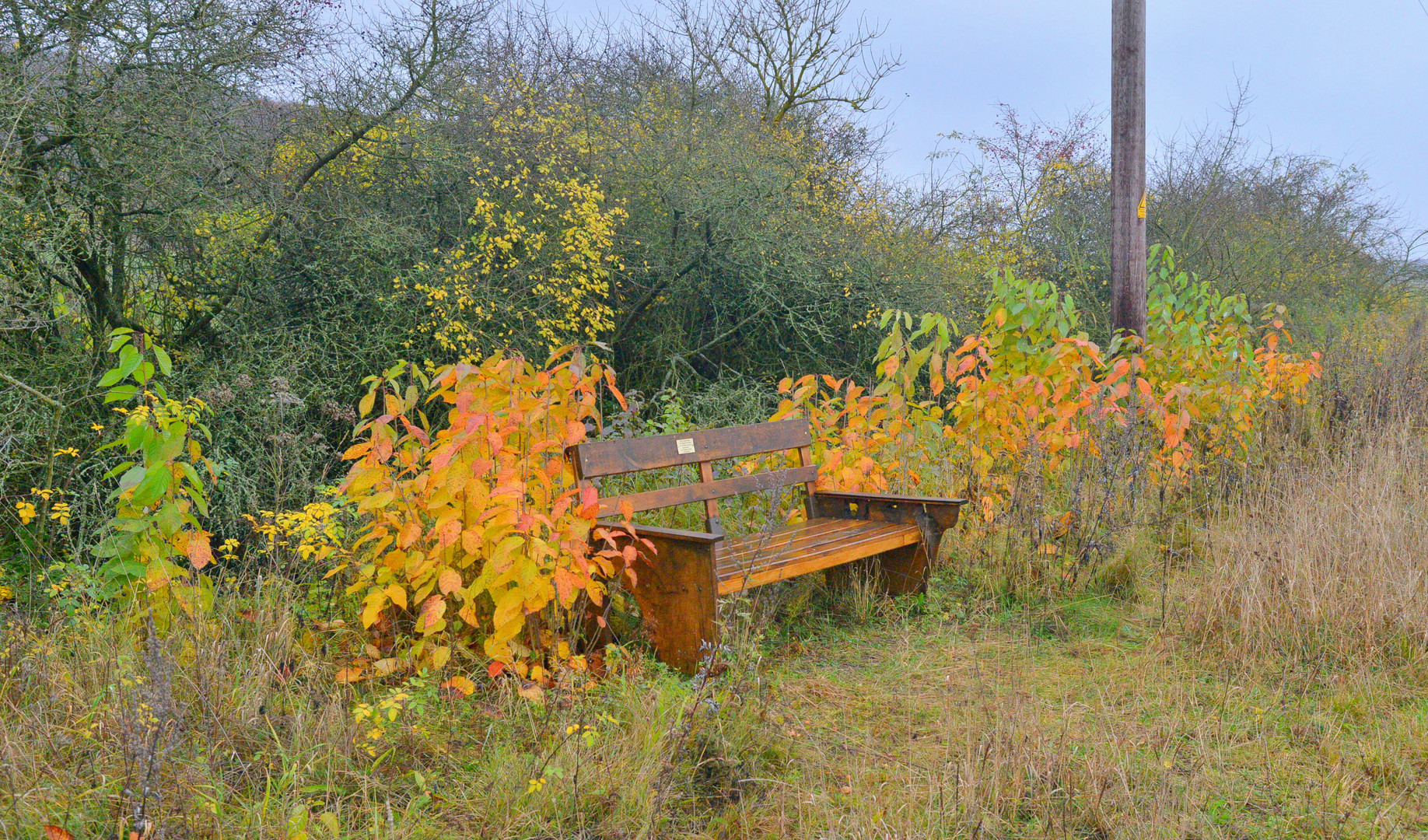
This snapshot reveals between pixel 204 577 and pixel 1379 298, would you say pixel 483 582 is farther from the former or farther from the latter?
pixel 1379 298

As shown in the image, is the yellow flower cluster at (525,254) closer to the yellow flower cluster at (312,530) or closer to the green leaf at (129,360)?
the yellow flower cluster at (312,530)

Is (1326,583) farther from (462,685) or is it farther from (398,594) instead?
(398,594)

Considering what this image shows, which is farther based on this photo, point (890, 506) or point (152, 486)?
point (890, 506)

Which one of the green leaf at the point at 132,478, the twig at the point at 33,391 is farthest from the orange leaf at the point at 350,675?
the twig at the point at 33,391

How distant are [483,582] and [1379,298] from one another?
52.2ft

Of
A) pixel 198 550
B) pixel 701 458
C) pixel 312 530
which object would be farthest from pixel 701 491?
pixel 198 550

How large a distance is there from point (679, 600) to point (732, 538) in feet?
3.04

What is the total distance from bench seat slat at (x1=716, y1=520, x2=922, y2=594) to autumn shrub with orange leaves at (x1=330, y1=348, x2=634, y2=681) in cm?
47

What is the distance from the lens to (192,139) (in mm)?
5344

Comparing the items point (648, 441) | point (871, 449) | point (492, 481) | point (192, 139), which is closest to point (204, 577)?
point (492, 481)

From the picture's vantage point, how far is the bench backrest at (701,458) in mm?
3129

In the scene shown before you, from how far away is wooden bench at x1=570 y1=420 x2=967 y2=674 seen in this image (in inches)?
115

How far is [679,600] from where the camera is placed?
2984mm

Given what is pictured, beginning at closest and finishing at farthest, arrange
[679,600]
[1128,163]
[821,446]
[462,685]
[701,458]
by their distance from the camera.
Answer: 1. [462,685]
2. [679,600]
3. [701,458]
4. [821,446]
5. [1128,163]
